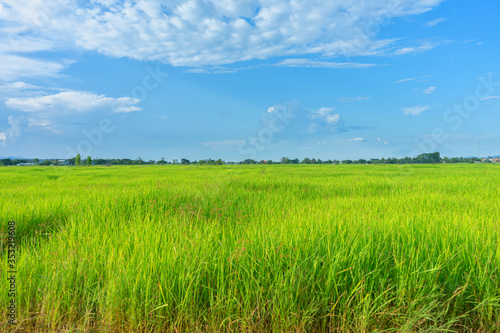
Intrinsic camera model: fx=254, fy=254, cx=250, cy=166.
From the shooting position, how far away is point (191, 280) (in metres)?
2.00

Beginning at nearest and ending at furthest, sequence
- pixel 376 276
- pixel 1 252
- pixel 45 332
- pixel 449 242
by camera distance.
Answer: pixel 45 332
pixel 376 276
pixel 449 242
pixel 1 252

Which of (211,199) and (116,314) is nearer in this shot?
(116,314)

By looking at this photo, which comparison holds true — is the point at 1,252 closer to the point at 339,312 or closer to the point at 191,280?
the point at 191,280

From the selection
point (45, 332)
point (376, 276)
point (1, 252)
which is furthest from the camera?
point (1, 252)

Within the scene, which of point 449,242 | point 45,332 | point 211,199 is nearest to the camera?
point 45,332

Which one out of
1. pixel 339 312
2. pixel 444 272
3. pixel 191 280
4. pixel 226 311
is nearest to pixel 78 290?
pixel 191 280

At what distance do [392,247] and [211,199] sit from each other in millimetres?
3673

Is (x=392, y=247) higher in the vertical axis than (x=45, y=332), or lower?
higher

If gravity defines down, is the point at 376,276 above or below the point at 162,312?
above

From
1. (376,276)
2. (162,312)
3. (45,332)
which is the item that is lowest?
(45,332)

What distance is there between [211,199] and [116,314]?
350 cm

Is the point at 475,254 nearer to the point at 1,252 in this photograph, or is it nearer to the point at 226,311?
the point at 226,311

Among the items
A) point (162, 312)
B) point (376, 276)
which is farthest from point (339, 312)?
point (162, 312)

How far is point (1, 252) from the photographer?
3.23 meters
